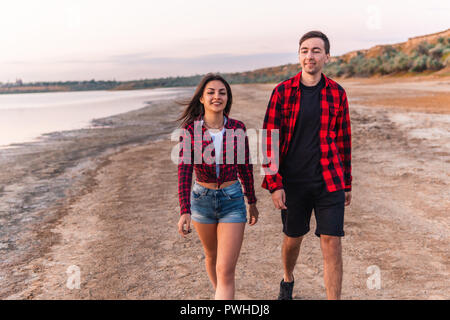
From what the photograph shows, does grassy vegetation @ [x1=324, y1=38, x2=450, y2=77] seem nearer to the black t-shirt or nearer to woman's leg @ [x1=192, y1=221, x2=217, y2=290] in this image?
the black t-shirt

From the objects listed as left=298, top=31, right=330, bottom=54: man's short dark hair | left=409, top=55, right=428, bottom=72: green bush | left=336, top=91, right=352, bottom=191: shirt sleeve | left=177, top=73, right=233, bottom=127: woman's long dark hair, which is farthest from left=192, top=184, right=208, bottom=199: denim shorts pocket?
left=409, top=55, right=428, bottom=72: green bush

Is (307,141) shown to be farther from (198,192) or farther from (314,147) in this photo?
(198,192)

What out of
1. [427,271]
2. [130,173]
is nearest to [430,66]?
[130,173]

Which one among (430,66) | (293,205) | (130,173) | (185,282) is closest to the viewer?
(293,205)

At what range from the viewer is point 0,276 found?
4.41 m

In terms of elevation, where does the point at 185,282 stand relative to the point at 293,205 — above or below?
below

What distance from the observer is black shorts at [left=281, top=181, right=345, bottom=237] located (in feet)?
10.1

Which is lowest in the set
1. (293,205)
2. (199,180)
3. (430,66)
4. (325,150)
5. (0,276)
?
(0,276)

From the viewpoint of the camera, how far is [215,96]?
2.98 m

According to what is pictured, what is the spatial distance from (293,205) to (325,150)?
21.1 inches

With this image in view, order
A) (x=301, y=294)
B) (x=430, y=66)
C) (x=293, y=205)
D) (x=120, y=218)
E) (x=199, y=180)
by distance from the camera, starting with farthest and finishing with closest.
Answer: (x=430, y=66) < (x=120, y=218) < (x=301, y=294) < (x=293, y=205) < (x=199, y=180)

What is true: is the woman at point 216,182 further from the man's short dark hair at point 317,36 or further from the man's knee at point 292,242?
the man's short dark hair at point 317,36

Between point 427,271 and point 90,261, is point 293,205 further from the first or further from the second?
point 90,261

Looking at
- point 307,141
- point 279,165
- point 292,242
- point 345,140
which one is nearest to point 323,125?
point 307,141
